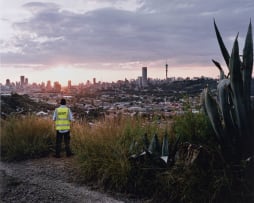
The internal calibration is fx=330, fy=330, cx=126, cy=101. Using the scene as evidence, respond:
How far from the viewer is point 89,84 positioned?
65.1 ft

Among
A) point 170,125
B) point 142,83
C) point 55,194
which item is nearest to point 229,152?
point 170,125

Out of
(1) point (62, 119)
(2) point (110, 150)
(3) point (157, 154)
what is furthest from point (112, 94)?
(3) point (157, 154)

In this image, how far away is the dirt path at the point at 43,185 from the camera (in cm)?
495

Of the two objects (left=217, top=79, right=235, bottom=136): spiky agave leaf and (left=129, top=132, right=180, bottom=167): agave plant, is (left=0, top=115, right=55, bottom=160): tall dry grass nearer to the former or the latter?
(left=129, top=132, right=180, bottom=167): agave plant

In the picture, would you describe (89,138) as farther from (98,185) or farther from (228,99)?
(228,99)

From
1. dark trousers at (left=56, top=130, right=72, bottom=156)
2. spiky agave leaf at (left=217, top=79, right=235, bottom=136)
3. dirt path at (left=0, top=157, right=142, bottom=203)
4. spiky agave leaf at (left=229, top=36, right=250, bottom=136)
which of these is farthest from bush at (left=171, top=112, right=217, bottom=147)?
dark trousers at (left=56, top=130, right=72, bottom=156)

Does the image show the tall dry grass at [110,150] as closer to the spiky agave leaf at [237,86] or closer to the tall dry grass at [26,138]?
the tall dry grass at [26,138]

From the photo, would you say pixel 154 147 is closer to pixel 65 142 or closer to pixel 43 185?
pixel 43 185

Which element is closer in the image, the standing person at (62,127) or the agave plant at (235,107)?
the agave plant at (235,107)

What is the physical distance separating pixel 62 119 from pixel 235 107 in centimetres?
499

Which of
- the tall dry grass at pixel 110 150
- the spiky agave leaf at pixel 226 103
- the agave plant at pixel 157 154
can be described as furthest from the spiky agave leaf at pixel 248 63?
the tall dry grass at pixel 110 150

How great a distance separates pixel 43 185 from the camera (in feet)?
18.5

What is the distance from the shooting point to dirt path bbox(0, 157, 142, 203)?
495 cm

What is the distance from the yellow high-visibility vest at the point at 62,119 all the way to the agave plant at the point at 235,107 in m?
4.42
